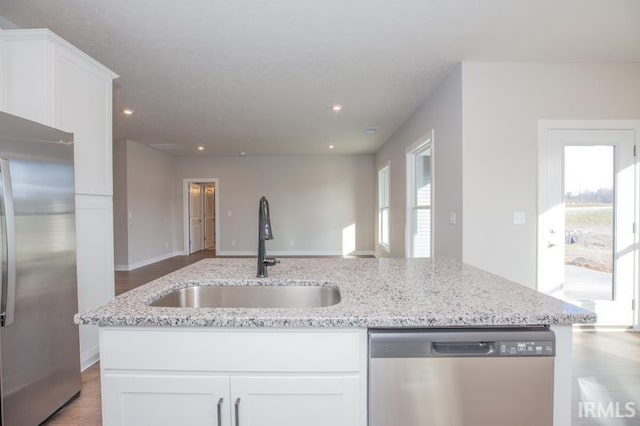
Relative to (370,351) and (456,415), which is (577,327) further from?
(370,351)

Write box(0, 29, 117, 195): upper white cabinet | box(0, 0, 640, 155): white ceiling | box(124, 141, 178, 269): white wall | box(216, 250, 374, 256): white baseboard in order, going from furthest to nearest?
box(216, 250, 374, 256): white baseboard → box(124, 141, 178, 269): white wall → box(0, 0, 640, 155): white ceiling → box(0, 29, 117, 195): upper white cabinet

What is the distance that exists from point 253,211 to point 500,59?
6025 mm

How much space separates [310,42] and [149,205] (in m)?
5.63

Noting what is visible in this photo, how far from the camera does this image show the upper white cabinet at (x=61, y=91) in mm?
1963

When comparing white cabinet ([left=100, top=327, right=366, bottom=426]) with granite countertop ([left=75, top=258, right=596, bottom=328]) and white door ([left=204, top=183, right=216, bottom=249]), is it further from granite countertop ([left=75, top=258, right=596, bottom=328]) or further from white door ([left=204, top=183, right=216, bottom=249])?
white door ([left=204, top=183, right=216, bottom=249])

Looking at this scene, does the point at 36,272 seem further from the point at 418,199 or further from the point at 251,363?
the point at 418,199

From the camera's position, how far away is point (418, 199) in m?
4.58

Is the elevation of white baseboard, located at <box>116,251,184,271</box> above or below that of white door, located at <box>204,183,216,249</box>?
below

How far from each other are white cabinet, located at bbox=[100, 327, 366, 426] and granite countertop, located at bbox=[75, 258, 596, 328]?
0.05 m

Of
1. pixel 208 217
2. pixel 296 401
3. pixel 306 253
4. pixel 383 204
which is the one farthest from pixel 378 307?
pixel 208 217

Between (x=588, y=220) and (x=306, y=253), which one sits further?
(x=306, y=253)

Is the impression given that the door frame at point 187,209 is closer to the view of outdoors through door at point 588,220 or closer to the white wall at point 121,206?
the white wall at point 121,206

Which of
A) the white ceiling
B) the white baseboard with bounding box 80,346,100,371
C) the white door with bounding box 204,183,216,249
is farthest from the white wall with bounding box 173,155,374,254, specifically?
the white baseboard with bounding box 80,346,100,371

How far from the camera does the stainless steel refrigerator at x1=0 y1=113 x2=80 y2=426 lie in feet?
4.74
